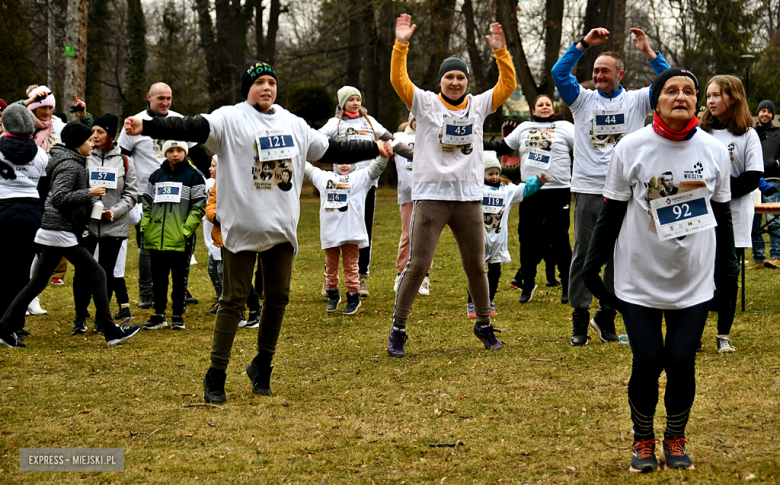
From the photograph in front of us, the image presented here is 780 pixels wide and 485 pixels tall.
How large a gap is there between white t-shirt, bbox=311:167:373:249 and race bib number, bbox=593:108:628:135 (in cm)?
312

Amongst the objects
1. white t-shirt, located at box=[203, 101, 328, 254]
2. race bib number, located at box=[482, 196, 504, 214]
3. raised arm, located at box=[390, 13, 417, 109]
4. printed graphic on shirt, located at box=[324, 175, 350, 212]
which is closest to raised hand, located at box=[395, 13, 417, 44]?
raised arm, located at box=[390, 13, 417, 109]

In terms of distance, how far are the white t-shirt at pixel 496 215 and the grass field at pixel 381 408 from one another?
32.7 inches

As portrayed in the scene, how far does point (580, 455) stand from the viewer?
170 inches

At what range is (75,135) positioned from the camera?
733 cm

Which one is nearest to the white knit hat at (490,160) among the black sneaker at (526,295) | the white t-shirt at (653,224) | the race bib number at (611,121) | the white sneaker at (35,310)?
the black sneaker at (526,295)

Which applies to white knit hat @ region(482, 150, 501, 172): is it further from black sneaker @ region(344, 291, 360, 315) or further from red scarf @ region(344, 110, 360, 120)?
black sneaker @ region(344, 291, 360, 315)

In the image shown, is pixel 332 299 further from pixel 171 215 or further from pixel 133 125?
pixel 133 125

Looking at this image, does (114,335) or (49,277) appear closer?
(49,277)

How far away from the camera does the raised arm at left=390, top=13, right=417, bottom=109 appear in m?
6.14

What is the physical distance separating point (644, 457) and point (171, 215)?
5435mm

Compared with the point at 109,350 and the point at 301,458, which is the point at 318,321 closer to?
the point at 109,350

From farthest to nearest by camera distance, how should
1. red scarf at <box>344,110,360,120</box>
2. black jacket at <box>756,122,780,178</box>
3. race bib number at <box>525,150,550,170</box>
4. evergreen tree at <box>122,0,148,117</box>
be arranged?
evergreen tree at <box>122,0,148,117</box> → black jacket at <box>756,122,780,178</box> → red scarf at <box>344,110,360,120</box> → race bib number at <box>525,150,550,170</box>

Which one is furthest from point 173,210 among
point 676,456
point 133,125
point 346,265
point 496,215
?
point 676,456

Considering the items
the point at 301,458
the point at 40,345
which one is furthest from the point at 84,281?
the point at 301,458
